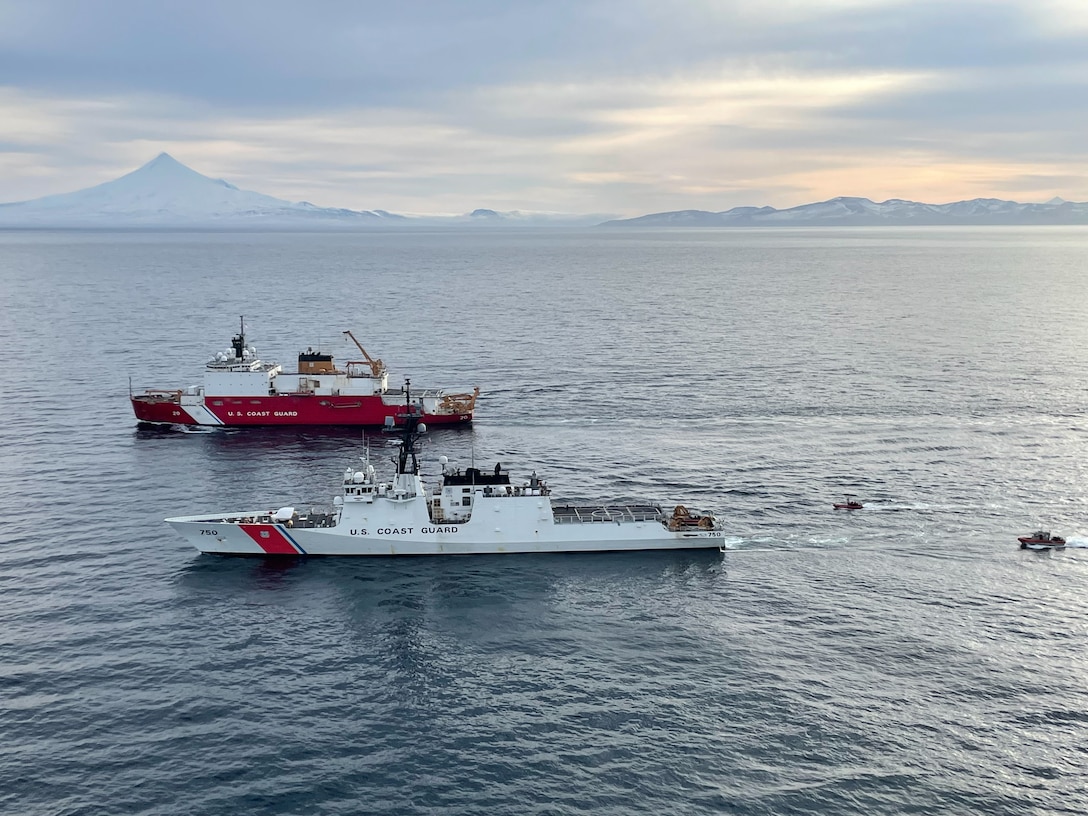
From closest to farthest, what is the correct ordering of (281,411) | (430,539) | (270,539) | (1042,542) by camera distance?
(270,539), (1042,542), (430,539), (281,411)

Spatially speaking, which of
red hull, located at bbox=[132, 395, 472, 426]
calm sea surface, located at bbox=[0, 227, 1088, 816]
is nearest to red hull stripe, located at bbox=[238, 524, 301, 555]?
calm sea surface, located at bbox=[0, 227, 1088, 816]

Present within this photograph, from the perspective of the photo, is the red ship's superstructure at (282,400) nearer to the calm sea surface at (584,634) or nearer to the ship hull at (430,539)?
the calm sea surface at (584,634)

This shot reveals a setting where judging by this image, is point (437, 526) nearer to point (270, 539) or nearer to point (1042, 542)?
point (270, 539)

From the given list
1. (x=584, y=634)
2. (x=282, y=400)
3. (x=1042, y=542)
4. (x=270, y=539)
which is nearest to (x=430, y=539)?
(x=270, y=539)

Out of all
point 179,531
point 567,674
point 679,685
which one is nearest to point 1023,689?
point 679,685

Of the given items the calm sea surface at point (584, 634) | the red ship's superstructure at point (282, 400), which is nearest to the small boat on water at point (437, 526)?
the calm sea surface at point (584, 634)

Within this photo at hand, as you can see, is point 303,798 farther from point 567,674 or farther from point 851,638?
point 851,638

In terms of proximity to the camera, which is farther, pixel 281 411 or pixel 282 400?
pixel 281 411
